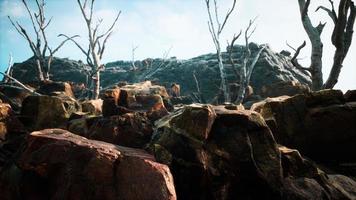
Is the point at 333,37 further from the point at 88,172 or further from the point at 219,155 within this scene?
the point at 88,172

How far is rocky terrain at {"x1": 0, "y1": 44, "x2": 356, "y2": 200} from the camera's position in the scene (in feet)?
17.4

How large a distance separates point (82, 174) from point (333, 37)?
8672 mm

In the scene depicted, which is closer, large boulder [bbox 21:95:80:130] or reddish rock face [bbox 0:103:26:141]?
reddish rock face [bbox 0:103:26:141]

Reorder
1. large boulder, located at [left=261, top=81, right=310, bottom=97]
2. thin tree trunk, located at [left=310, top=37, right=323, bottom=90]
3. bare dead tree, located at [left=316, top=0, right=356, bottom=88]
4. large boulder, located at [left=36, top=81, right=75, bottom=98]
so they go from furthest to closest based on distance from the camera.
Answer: large boulder, located at [left=261, top=81, right=310, bottom=97] < large boulder, located at [left=36, top=81, right=75, bottom=98] < thin tree trunk, located at [left=310, top=37, right=323, bottom=90] < bare dead tree, located at [left=316, top=0, right=356, bottom=88]

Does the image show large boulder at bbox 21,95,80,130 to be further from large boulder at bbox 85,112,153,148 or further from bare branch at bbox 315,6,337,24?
bare branch at bbox 315,6,337,24

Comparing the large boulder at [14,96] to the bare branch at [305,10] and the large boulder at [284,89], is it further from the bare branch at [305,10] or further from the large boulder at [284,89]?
the large boulder at [284,89]

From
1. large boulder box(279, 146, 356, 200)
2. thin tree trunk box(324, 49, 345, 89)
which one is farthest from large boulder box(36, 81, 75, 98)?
thin tree trunk box(324, 49, 345, 89)

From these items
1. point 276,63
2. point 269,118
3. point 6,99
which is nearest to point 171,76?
point 276,63

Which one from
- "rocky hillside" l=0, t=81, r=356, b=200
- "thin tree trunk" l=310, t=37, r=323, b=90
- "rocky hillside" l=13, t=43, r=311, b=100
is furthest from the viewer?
"rocky hillside" l=13, t=43, r=311, b=100

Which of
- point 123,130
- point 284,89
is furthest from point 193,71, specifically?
point 123,130

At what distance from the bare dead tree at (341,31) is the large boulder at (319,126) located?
3.20 feet

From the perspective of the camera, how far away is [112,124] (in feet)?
28.6

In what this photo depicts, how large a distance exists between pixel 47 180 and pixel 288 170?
19.2ft

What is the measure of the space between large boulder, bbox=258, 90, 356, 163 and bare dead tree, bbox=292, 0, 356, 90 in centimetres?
67
